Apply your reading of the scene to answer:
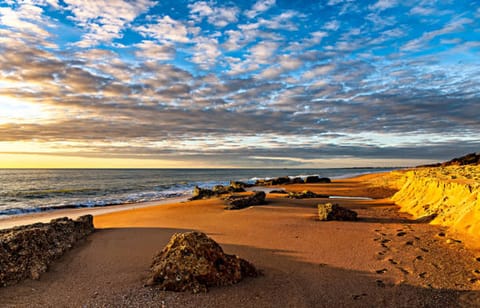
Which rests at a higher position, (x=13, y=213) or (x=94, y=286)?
(x=94, y=286)

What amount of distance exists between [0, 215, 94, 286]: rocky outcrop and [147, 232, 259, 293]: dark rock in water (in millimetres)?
2337

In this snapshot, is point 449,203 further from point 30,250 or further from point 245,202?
point 30,250

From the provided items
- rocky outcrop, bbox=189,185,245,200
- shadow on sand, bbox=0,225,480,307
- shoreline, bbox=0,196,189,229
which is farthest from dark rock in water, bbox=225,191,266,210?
shadow on sand, bbox=0,225,480,307

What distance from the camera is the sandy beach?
A: 14.7 feet

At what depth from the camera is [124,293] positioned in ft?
15.1

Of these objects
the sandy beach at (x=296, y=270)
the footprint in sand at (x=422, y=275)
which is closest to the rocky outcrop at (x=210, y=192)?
the sandy beach at (x=296, y=270)

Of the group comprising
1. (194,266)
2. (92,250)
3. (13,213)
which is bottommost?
(13,213)

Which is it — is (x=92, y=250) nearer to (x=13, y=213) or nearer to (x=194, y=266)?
(x=194, y=266)

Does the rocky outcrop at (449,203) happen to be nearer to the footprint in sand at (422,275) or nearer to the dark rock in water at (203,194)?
the footprint in sand at (422,275)

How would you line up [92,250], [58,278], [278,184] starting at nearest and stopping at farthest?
1. [58,278]
2. [92,250]
3. [278,184]

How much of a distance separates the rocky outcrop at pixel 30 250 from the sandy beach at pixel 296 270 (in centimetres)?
20

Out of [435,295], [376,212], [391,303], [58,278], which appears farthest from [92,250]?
[376,212]

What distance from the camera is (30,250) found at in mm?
5859

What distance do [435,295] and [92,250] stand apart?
7172 mm
